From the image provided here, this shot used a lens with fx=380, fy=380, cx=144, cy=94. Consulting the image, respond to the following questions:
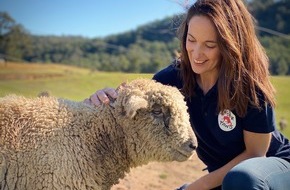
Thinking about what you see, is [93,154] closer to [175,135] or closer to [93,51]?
[175,135]

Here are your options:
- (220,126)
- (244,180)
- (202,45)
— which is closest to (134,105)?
(202,45)

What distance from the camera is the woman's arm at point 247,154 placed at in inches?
133

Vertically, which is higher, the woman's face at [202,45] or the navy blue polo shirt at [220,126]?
the woman's face at [202,45]

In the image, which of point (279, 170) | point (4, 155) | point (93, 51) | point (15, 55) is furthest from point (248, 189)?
point (93, 51)

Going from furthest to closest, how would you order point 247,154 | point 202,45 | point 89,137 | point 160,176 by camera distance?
point 160,176 → point 247,154 → point 202,45 → point 89,137

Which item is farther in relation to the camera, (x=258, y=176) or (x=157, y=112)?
(x=157, y=112)

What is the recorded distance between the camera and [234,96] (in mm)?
3336

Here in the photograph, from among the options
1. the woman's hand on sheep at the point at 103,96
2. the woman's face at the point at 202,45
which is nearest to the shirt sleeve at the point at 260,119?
the woman's face at the point at 202,45

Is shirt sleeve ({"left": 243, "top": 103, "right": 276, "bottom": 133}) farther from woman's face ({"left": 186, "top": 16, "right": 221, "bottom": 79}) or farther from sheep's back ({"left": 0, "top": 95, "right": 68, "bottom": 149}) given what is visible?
sheep's back ({"left": 0, "top": 95, "right": 68, "bottom": 149})

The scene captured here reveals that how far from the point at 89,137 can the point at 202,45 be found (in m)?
1.26

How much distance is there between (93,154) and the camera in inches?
125

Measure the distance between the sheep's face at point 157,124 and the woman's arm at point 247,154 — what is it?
47 cm

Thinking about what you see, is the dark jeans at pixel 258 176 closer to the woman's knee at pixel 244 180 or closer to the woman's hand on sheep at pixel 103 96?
the woman's knee at pixel 244 180

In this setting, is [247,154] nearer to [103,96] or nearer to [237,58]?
[237,58]
